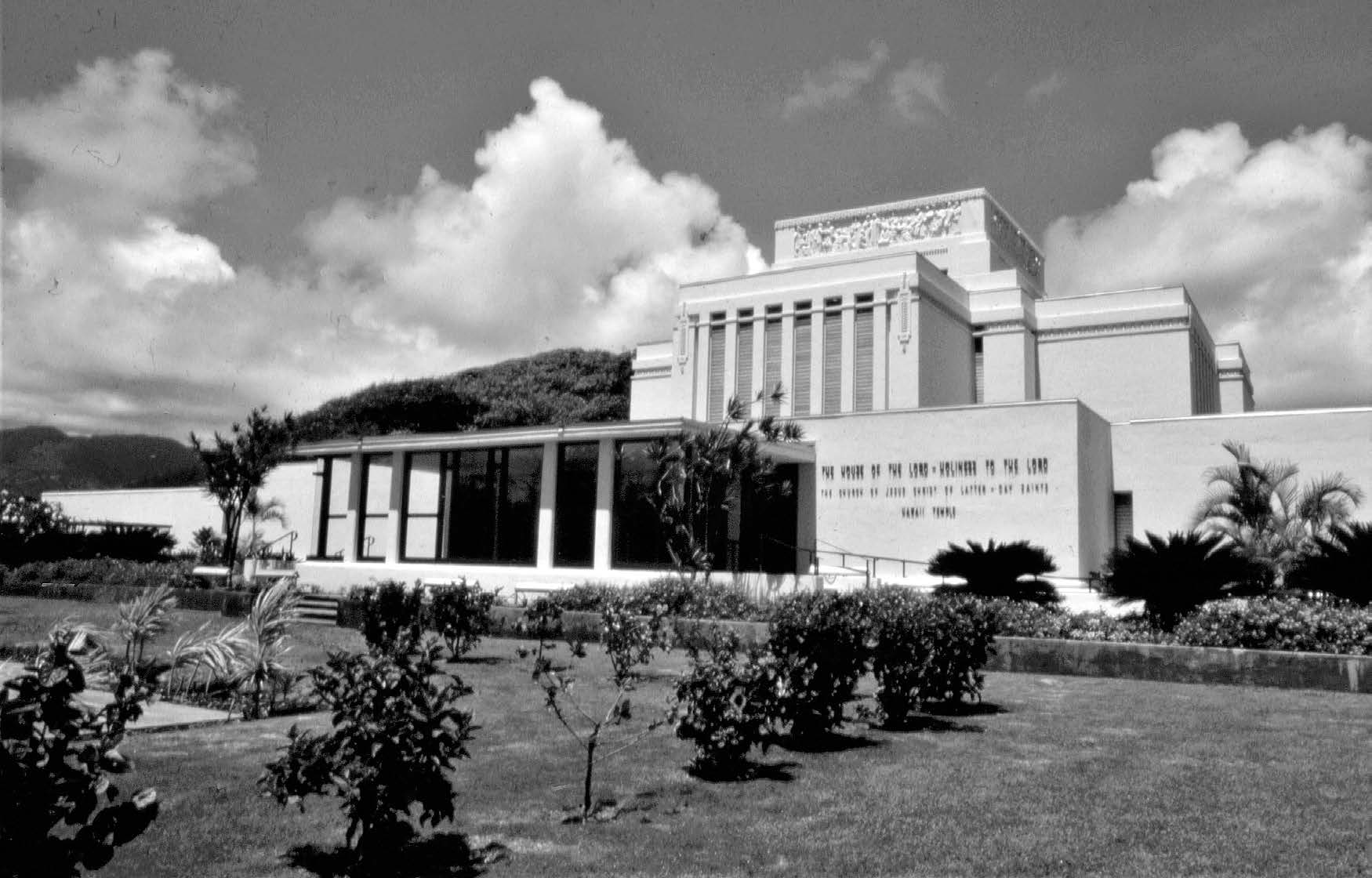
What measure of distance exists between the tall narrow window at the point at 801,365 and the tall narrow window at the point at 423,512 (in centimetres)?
1224

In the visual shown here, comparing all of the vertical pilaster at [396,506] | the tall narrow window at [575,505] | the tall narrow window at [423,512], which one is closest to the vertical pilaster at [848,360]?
the tall narrow window at [575,505]

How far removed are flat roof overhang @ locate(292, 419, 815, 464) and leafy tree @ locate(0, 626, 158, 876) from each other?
1737 cm

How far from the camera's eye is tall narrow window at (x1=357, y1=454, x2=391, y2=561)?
82.3 feet

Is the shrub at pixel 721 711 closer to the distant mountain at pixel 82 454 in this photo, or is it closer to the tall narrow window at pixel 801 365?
the tall narrow window at pixel 801 365

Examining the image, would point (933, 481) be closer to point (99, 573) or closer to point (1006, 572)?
point (1006, 572)

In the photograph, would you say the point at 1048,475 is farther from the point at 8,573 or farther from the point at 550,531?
the point at 8,573

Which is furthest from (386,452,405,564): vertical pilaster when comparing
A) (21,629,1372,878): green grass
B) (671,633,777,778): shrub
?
(671,633,777,778): shrub

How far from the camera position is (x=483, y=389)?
64.1 metres

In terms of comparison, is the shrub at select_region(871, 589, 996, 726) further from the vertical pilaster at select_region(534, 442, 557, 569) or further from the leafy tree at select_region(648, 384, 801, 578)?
the vertical pilaster at select_region(534, 442, 557, 569)

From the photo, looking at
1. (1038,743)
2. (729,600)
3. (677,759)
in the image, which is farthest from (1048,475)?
(677,759)

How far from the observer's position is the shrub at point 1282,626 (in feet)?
36.0

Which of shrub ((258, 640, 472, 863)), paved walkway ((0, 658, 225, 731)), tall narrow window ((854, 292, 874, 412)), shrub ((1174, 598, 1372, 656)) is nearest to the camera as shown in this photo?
shrub ((258, 640, 472, 863))

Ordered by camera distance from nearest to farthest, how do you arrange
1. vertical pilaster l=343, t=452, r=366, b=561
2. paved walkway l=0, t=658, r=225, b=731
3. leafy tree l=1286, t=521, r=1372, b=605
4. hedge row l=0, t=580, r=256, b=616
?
1. paved walkway l=0, t=658, r=225, b=731
2. leafy tree l=1286, t=521, r=1372, b=605
3. hedge row l=0, t=580, r=256, b=616
4. vertical pilaster l=343, t=452, r=366, b=561

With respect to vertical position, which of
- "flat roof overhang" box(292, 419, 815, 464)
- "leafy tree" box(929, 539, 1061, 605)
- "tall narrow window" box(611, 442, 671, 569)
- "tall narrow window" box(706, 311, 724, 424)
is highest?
"tall narrow window" box(706, 311, 724, 424)
